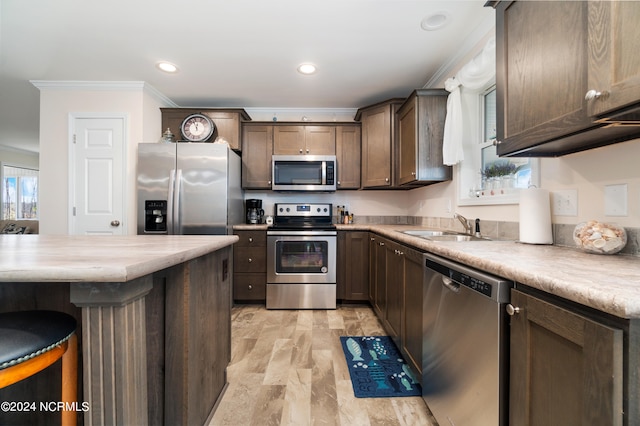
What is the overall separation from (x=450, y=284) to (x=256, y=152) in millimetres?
2801

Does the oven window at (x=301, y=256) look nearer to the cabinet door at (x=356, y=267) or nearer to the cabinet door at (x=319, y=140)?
the cabinet door at (x=356, y=267)

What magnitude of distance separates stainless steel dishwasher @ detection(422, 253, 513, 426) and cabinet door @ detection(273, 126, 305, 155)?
7.73 ft

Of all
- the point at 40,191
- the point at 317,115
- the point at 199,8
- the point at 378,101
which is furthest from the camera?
the point at 317,115

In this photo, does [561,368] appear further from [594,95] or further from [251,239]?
[251,239]

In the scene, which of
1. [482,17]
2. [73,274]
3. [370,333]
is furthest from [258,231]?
[482,17]

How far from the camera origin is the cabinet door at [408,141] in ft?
7.95

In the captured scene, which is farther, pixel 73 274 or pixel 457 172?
pixel 457 172

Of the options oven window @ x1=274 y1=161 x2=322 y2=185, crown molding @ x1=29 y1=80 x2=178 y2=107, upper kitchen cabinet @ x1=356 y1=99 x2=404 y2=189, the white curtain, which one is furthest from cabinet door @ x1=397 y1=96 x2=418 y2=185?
crown molding @ x1=29 y1=80 x2=178 y2=107

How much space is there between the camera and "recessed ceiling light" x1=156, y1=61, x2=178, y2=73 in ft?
8.14

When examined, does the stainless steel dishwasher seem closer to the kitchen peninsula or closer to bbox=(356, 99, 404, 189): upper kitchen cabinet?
the kitchen peninsula

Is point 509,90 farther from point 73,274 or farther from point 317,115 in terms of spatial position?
point 317,115

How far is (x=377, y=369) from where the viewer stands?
1.81 meters

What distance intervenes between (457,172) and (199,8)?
2348 mm

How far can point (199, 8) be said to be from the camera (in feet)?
5.85
